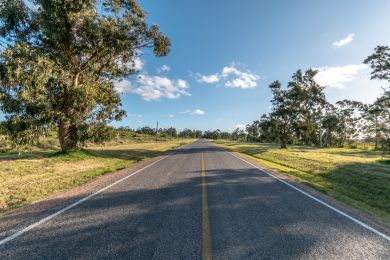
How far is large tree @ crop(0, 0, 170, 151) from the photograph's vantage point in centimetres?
1633

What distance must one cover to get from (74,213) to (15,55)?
1402 cm

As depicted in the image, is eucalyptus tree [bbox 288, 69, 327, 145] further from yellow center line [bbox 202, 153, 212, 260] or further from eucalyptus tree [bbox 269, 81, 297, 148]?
yellow center line [bbox 202, 153, 212, 260]

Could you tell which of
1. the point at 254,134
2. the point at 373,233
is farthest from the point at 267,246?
the point at 254,134

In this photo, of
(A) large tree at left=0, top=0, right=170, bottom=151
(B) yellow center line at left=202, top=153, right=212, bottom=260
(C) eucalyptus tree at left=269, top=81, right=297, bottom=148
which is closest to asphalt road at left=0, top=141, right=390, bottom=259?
(B) yellow center line at left=202, top=153, right=212, bottom=260

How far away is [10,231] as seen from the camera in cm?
531

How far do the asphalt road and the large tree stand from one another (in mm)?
12292

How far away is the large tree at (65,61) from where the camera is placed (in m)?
16.3

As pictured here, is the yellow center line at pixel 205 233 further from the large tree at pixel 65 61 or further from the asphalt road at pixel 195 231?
the large tree at pixel 65 61

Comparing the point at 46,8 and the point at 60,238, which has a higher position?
the point at 46,8

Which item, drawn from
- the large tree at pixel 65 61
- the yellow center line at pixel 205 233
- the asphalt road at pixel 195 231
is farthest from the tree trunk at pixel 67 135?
the yellow center line at pixel 205 233

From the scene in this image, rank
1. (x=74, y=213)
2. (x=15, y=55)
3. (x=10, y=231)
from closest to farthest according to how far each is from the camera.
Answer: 1. (x=10, y=231)
2. (x=74, y=213)
3. (x=15, y=55)

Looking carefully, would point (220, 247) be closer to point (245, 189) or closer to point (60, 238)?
point (60, 238)

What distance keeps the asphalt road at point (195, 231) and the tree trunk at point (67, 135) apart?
1465 cm

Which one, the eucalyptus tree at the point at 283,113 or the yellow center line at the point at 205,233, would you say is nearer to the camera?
the yellow center line at the point at 205,233
